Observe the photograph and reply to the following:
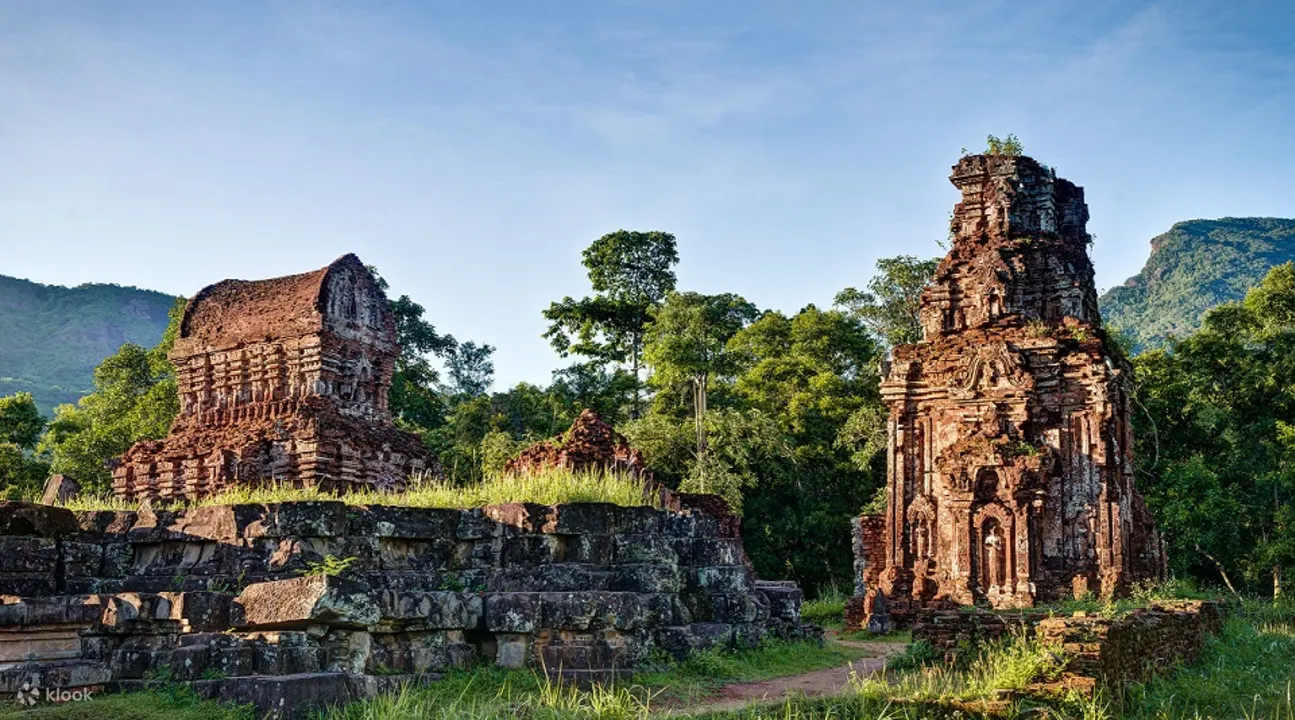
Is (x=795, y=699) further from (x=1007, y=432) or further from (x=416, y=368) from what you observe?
(x=416, y=368)

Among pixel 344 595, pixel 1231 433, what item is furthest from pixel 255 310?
pixel 1231 433

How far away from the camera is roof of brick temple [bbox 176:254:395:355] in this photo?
722 inches

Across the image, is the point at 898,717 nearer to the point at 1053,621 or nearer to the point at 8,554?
the point at 1053,621

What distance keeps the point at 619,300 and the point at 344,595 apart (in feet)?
94.3

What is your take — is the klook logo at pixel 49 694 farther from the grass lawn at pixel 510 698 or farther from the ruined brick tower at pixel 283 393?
the ruined brick tower at pixel 283 393

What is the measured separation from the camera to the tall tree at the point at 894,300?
1367 inches

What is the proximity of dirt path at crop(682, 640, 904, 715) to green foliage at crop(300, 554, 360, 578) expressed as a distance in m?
2.83

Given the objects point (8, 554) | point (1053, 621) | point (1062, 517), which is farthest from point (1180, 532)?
point (8, 554)

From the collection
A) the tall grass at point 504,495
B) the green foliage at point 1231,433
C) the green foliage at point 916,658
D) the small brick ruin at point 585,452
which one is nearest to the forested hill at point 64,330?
the green foliage at point 1231,433

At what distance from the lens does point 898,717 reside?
315 inches

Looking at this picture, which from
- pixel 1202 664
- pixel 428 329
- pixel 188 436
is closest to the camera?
pixel 1202 664

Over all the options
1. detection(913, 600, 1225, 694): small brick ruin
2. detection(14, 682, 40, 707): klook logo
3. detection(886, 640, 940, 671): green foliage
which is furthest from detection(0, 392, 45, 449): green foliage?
detection(913, 600, 1225, 694): small brick ruin

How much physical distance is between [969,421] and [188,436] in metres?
12.3

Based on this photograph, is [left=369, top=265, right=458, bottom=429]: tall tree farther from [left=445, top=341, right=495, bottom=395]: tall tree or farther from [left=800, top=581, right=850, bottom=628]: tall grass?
[left=800, top=581, right=850, bottom=628]: tall grass
